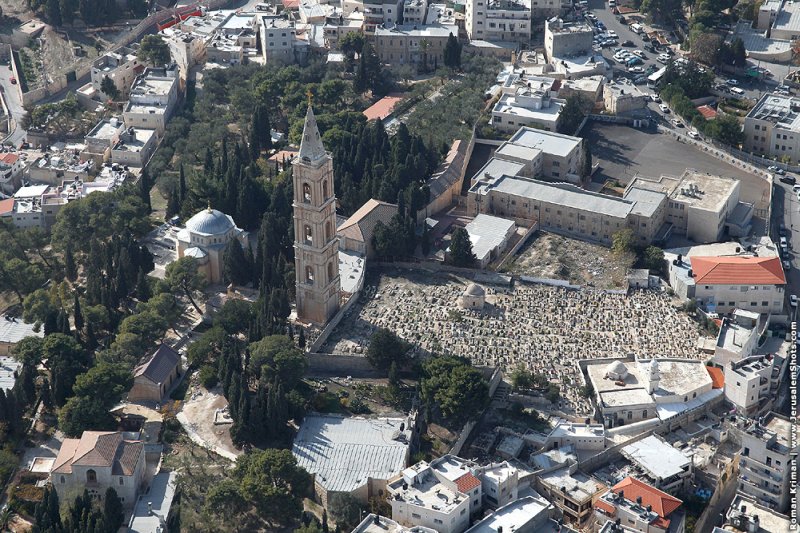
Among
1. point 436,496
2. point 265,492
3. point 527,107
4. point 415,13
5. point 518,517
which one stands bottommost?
point 518,517

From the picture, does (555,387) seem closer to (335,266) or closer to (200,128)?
(335,266)

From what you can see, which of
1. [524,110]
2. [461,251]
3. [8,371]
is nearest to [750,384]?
[461,251]

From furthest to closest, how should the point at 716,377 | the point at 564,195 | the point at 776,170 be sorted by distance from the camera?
the point at 776,170 → the point at 564,195 → the point at 716,377

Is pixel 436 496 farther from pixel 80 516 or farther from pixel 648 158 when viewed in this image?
pixel 648 158

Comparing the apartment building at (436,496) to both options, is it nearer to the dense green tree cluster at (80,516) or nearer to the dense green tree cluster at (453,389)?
the dense green tree cluster at (453,389)

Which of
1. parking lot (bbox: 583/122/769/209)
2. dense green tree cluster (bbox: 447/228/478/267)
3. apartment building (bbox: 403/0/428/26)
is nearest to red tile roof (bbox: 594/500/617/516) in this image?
dense green tree cluster (bbox: 447/228/478/267)

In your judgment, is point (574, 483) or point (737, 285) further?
point (737, 285)
